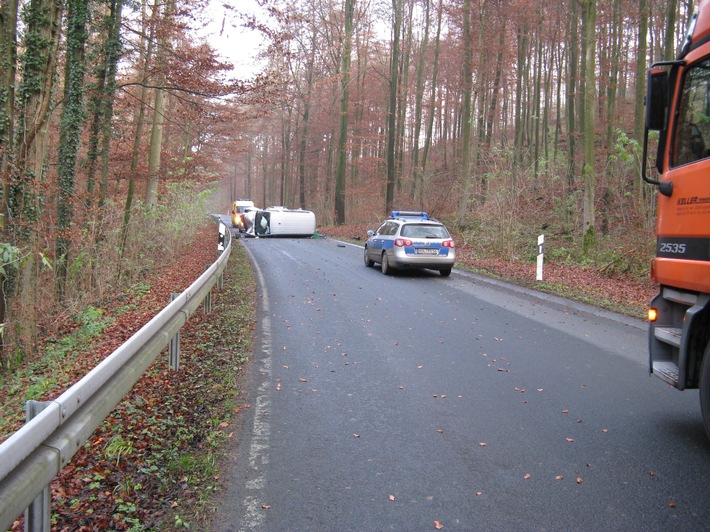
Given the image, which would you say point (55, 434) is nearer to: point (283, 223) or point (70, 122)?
point (70, 122)

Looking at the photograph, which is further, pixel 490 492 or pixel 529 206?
pixel 529 206

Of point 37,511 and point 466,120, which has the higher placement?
point 466,120

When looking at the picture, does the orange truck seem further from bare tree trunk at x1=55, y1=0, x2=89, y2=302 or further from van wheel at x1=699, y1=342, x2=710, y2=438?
bare tree trunk at x1=55, y1=0, x2=89, y2=302

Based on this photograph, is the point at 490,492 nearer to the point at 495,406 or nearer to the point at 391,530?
the point at 391,530

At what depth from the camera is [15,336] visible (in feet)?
27.8

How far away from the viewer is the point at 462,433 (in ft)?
14.5

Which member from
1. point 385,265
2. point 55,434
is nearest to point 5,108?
point 55,434

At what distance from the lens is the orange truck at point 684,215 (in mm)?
3732

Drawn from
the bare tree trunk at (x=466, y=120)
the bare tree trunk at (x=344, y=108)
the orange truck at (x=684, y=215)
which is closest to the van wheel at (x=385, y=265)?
the bare tree trunk at (x=466, y=120)

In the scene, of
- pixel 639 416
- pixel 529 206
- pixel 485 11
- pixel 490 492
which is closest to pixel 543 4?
pixel 485 11

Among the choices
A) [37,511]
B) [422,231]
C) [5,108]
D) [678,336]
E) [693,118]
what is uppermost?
[5,108]

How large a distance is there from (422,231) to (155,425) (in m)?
10.8

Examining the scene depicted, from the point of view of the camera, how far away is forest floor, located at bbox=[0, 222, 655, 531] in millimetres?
3199

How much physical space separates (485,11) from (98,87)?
62.3 ft
